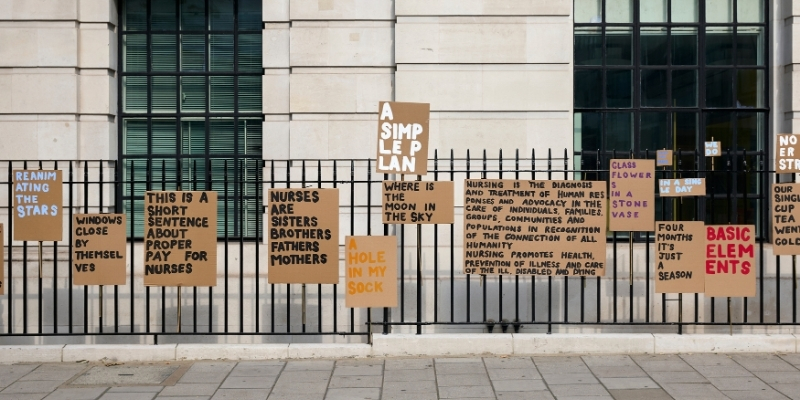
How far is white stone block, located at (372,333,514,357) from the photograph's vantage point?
9047 mm

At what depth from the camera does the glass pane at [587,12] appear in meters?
11.2

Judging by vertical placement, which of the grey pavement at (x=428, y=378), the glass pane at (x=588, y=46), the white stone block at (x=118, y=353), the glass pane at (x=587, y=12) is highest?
the glass pane at (x=587, y=12)

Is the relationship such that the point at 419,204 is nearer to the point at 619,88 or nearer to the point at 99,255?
the point at 99,255

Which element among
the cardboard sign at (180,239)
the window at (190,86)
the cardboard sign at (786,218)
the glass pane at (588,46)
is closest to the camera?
the cardboard sign at (180,239)

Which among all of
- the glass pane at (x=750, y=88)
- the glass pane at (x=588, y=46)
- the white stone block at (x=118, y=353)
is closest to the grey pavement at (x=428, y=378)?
the white stone block at (x=118, y=353)

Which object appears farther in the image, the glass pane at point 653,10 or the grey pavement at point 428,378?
the glass pane at point 653,10

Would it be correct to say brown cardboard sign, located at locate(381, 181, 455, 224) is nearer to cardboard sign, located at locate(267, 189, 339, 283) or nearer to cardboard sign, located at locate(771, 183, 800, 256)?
cardboard sign, located at locate(267, 189, 339, 283)

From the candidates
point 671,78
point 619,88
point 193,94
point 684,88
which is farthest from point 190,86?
point 684,88

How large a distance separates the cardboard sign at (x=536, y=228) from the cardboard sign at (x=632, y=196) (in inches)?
9.5

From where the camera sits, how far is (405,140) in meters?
9.12

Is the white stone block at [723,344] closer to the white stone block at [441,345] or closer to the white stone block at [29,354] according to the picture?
the white stone block at [441,345]

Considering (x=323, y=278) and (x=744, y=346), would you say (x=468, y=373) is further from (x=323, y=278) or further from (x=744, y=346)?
(x=744, y=346)

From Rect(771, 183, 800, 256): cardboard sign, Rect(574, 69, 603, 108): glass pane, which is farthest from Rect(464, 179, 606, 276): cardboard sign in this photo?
Rect(574, 69, 603, 108): glass pane

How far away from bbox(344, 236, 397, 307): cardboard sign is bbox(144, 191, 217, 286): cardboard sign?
1456 millimetres
